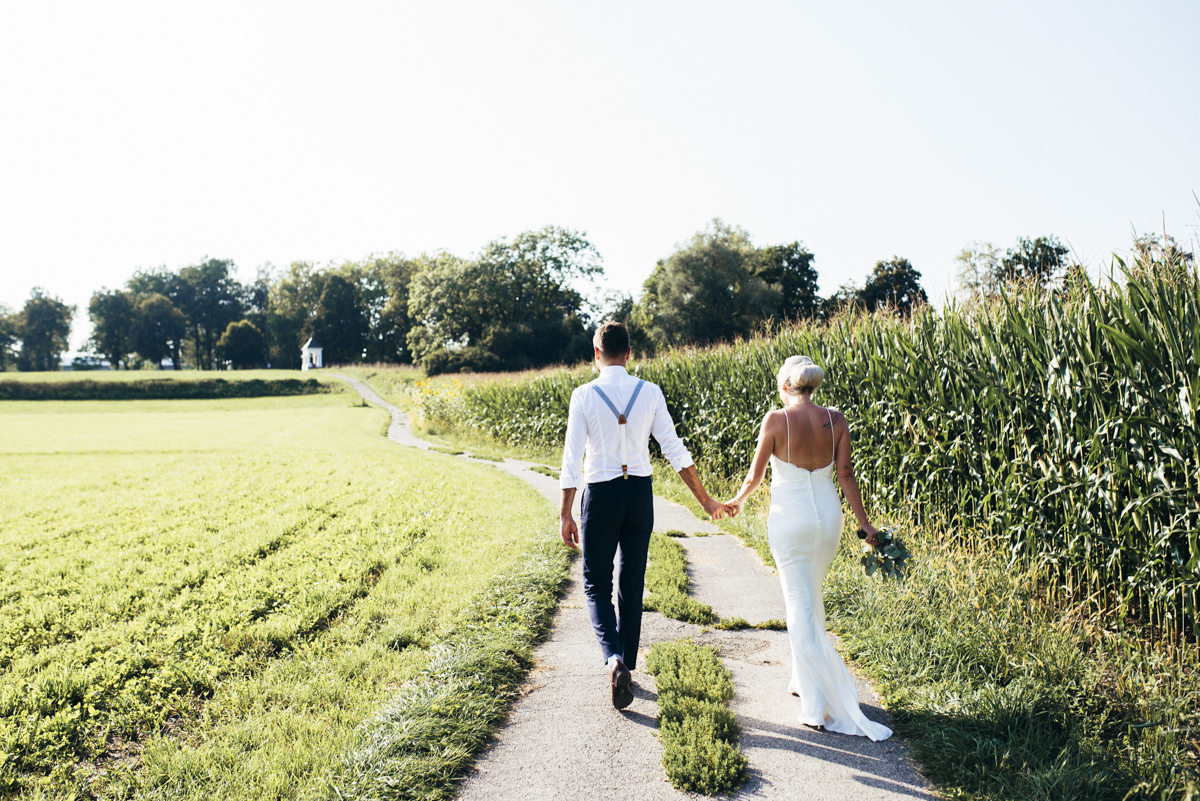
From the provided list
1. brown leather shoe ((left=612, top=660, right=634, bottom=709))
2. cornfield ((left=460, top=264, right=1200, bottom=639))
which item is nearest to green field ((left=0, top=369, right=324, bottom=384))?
cornfield ((left=460, top=264, right=1200, bottom=639))

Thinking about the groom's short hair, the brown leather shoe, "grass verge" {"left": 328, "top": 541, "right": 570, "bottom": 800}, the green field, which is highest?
the groom's short hair

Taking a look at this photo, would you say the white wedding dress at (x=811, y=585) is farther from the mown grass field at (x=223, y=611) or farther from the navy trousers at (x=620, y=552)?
the mown grass field at (x=223, y=611)

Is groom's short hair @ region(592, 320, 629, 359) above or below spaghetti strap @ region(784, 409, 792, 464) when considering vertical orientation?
above

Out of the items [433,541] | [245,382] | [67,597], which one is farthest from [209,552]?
[245,382]

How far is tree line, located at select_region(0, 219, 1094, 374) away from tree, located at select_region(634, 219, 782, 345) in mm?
85

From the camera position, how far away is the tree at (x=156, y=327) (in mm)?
84625

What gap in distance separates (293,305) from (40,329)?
39.7 meters

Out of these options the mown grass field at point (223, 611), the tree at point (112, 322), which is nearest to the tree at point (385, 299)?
the tree at point (112, 322)

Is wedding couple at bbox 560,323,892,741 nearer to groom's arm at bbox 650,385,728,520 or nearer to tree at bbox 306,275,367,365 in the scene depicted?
groom's arm at bbox 650,385,728,520

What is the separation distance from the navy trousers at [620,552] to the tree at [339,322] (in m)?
82.6

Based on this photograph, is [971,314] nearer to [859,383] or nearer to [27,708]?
[859,383]

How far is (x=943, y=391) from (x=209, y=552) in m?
7.96

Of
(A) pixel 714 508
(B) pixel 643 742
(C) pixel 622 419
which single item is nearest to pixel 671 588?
(A) pixel 714 508

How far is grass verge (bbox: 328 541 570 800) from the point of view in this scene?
302 centimetres
